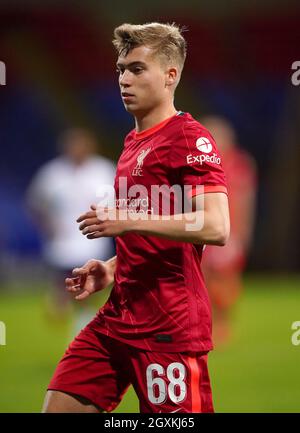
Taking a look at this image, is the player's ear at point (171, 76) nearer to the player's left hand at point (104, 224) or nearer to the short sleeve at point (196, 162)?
the short sleeve at point (196, 162)

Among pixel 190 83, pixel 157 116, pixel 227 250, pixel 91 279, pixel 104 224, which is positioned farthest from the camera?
pixel 190 83

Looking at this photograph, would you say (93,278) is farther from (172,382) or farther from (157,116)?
(157,116)

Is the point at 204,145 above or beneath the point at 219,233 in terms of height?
above

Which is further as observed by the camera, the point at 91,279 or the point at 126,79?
the point at 91,279

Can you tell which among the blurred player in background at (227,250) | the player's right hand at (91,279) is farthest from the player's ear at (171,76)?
the blurred player in background at (227,250)

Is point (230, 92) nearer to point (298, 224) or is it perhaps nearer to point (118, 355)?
point (298, 224)

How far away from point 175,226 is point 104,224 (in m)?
0.34

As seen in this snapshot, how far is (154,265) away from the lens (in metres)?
4.89

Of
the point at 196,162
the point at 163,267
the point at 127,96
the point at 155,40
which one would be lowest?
the point at 163,267

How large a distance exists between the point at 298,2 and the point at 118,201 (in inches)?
629

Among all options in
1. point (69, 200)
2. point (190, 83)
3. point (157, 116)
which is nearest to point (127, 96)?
point (157, 116)

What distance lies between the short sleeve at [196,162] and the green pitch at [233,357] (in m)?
3.31

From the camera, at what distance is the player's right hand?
520 centimetres
